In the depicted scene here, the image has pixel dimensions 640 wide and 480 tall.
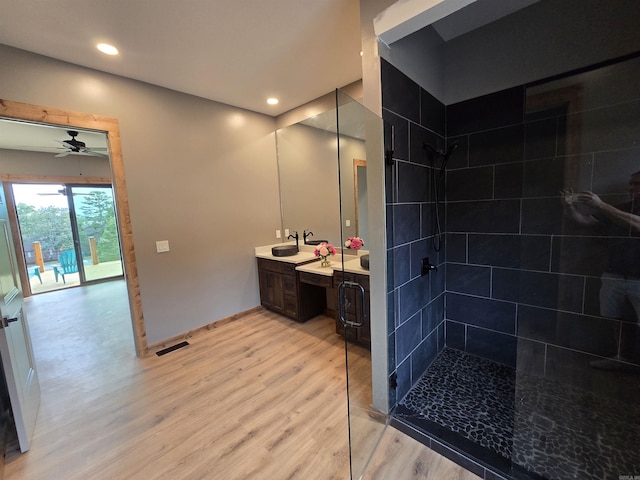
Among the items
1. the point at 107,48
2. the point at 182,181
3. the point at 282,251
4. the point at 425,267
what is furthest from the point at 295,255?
the point at 107,48

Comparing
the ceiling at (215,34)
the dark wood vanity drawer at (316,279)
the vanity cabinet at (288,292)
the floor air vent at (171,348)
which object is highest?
the ceiling at (215,34)

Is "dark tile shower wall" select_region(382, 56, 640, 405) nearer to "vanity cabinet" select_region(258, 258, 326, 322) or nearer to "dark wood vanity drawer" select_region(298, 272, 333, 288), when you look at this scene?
"dark wood vanity drawer" select_region(298, 272, 333, 288)

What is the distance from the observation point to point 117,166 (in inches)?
99.6

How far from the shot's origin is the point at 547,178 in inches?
73.7

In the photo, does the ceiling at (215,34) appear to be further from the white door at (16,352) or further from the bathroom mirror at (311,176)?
the white door at (16,352)

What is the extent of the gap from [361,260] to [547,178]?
1488 mm

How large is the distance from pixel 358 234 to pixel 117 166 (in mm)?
2435

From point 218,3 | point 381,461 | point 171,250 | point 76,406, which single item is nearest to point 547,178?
point 381,461

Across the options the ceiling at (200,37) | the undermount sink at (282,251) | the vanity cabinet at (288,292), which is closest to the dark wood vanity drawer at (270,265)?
the vanity cabinet at (288,292)

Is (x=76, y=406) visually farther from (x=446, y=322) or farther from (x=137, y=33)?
(x=446, y=322)

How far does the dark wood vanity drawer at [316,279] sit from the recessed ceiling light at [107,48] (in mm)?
2681

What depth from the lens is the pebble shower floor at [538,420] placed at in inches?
56.2

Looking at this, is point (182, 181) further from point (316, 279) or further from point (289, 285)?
point (316, 279)

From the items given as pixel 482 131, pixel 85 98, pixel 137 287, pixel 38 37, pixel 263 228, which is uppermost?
pixel 38 37
